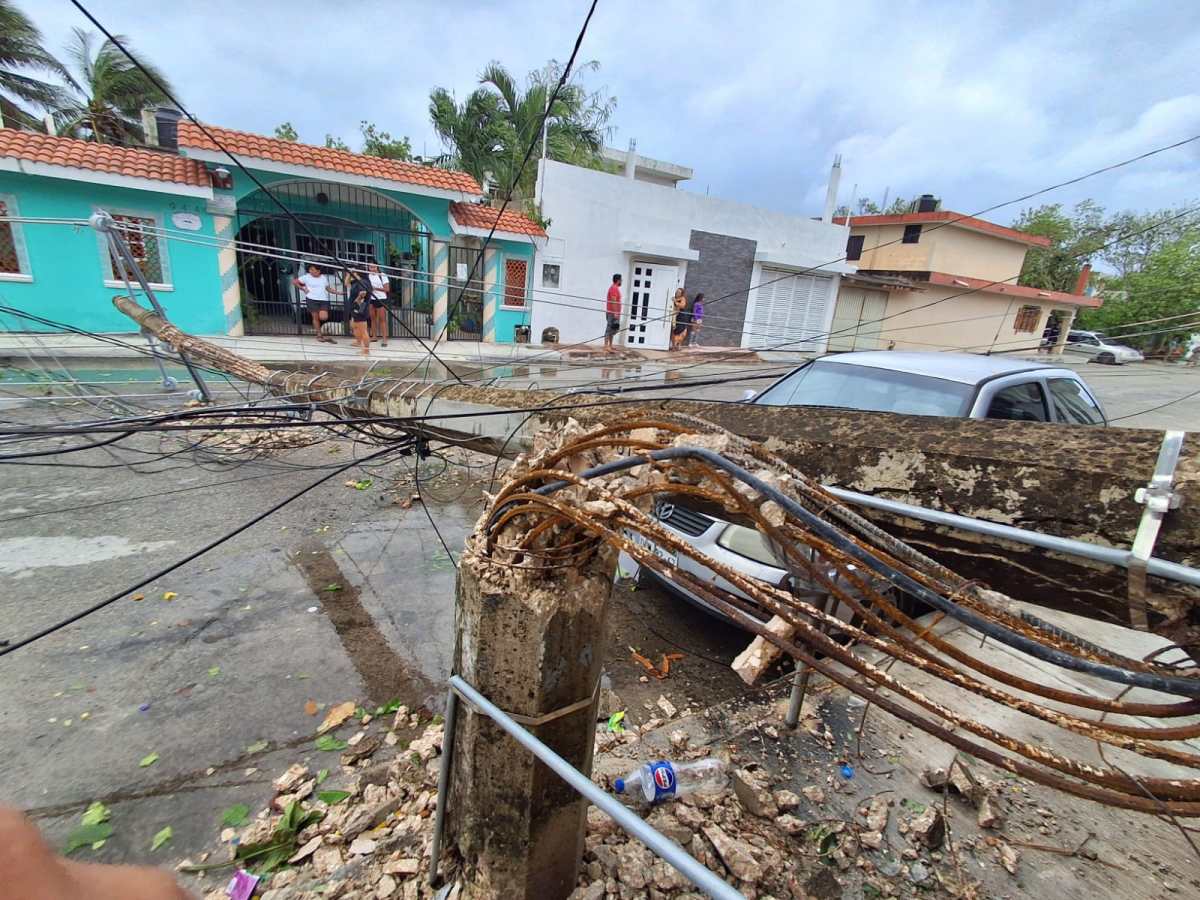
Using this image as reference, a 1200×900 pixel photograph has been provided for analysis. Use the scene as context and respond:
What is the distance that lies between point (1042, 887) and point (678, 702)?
6.01 ft

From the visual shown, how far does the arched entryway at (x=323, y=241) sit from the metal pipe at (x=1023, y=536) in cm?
1241

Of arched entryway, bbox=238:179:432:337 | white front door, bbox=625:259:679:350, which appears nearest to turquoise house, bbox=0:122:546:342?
arched entryway, bbox=238:179:432:337

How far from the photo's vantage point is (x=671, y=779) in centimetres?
245

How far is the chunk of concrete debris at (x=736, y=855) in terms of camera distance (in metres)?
2.21

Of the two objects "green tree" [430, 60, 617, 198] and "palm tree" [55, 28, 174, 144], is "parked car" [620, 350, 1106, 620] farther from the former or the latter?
"palm tree" [55, 28, 174, 144]

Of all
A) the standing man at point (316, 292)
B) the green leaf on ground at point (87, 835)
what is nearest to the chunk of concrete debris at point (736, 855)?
the green leaf on ground at point (87, 835)

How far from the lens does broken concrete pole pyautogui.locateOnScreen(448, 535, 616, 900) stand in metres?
1.63

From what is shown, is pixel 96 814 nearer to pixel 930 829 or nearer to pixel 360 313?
pixel 930 829

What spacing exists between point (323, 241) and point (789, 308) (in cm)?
1402

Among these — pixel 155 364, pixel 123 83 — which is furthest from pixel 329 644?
pixel 123 83

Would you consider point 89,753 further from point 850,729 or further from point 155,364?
point 155,364

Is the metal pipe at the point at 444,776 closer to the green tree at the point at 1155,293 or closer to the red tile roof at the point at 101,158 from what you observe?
the red tile roof at the point at 101,158

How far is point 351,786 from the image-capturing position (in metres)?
2.80

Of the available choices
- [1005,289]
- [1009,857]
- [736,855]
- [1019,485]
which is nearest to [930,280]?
[1005,289]
